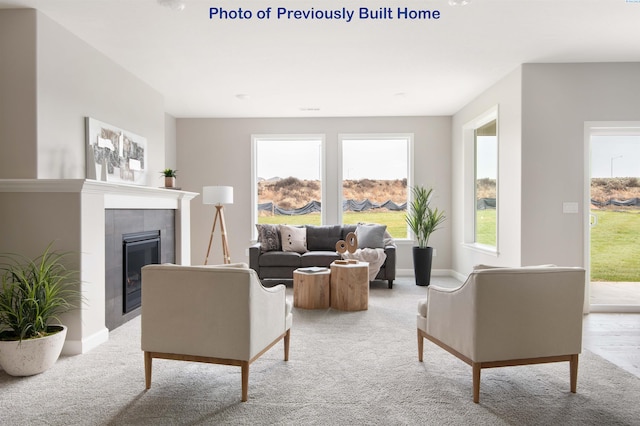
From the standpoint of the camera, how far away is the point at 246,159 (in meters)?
7.21

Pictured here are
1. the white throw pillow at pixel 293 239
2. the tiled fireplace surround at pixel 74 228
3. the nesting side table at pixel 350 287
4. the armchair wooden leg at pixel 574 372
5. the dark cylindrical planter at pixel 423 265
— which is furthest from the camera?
the white throw pillow at pixel 293 239

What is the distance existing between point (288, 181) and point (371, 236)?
1915 millimetres

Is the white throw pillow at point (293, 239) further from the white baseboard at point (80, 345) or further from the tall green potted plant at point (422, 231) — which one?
the white baseboard at point (80, 345)

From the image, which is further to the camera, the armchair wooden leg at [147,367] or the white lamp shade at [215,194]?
the white lamp shade at [215,194]

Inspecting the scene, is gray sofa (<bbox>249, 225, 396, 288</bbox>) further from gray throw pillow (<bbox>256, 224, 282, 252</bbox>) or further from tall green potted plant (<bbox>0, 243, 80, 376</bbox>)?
tall green potted plant (<bbox>0, 243, 80, 376</bbox>)

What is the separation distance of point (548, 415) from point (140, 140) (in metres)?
4.79

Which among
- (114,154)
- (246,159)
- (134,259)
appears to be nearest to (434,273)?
(246,159)

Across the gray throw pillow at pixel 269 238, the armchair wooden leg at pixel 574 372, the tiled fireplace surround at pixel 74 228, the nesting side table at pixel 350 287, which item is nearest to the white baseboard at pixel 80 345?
the tiled fireplace surround at pixel 74 228

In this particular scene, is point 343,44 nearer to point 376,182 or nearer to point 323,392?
point 323,392

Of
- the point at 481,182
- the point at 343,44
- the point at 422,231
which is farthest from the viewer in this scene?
the point at 422,231

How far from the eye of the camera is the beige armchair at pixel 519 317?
7.72 ft

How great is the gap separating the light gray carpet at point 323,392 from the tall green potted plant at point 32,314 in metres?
0.12

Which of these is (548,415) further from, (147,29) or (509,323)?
(147,29)

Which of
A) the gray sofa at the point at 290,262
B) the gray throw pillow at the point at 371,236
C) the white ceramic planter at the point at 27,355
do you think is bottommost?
the white ceramic planter at the point at 27,355
